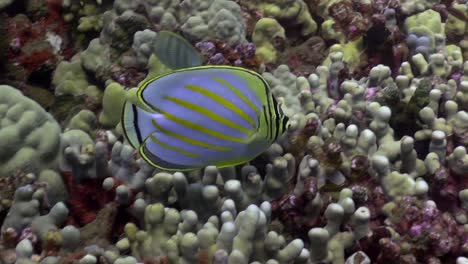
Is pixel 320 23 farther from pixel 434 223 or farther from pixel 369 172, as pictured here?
pixel 434 223

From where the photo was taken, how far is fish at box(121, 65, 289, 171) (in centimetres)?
184

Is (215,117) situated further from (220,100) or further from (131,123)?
(131,123)

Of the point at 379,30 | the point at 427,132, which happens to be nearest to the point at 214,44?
the point at 379,30

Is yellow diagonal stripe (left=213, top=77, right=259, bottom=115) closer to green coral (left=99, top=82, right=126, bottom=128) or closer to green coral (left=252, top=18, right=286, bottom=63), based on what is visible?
green coral (left=99, top=82, right=126, bottom=128)

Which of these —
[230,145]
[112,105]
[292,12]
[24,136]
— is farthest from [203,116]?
[292,12]

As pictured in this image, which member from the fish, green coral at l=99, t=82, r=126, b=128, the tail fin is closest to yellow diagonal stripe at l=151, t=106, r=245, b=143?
the fish

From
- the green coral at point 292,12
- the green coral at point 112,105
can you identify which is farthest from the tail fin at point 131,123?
the green coral at point 292,12

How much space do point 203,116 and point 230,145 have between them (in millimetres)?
157

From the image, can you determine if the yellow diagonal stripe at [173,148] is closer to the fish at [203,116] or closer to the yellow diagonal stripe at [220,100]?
the fish at [203,116]

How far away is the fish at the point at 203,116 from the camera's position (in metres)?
1.84

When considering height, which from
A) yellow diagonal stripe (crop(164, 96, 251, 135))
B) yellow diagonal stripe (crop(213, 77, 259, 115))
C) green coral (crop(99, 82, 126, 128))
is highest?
yellow diagonal stripe (crop(213, 77, 259, 115))

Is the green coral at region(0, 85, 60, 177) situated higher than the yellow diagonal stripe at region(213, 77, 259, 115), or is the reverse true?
the yellow diagonal stripe at region(213, 77, 259, 115)

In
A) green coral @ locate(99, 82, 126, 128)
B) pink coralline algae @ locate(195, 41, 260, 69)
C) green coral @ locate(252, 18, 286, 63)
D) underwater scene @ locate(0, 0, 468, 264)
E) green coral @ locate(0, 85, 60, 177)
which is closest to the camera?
underwater scene @ locate(0, 0, 468, 264)

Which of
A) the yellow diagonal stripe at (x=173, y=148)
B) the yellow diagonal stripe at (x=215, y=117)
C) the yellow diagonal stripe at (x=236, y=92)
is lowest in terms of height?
the yellow diagonal stripe at (x=173, y=148)
